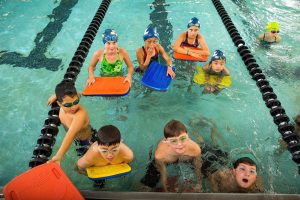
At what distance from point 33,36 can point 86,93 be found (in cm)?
367

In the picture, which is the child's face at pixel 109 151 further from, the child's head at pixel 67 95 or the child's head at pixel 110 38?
the child's head at pixel 110 38

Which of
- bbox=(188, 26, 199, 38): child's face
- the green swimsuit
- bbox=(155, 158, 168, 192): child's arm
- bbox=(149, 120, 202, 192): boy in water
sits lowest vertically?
bbox=(155, 158, 168, 192): child's arm

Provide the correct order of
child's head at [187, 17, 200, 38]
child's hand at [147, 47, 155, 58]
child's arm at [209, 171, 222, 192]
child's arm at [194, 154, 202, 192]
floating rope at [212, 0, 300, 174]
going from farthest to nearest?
child's head at [187, 17, 200, 38] → child's hand at [147, 47, 155, 58] → child's arm at [194, 154, 202, 192] → child's arm at [209, 171, 222, 192] → floating rope at [212, 0, 300, 174]

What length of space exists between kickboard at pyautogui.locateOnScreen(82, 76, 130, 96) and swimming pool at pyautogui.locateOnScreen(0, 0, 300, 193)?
29.9 inches

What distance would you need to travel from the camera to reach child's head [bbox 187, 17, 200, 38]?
446cm

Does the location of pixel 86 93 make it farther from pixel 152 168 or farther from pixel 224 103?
pixel 224 103

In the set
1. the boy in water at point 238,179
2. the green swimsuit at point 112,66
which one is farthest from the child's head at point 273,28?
the boy in water at point 238,179

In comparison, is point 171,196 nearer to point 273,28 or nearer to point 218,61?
point 218,61

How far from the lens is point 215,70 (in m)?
4.31

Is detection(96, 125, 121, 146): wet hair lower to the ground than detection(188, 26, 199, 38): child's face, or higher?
lower

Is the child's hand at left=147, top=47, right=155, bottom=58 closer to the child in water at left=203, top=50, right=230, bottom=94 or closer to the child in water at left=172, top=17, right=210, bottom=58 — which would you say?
the child in water at left=172, top=17, right=210, bottom=58

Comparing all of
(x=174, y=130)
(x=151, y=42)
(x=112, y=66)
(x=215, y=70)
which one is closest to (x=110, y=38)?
(x=112, y=66)

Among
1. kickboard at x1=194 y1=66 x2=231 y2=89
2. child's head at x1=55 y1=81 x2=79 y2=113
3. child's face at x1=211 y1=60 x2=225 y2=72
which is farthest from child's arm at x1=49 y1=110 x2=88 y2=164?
child's face at x1=211 y1=60 x2=225 y2=72

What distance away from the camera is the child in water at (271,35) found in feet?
18.2
